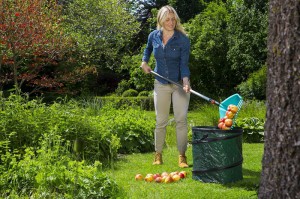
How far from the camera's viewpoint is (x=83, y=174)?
4.28m

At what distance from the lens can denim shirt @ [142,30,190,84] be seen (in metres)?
6.12

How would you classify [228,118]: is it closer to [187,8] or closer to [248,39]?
[248,39]

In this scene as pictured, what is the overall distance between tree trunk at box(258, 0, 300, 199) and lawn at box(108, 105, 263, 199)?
106 cm

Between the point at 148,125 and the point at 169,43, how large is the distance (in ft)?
7.25

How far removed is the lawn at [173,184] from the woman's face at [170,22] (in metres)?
1.56

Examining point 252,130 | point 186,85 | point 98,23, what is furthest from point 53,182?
point 98,23

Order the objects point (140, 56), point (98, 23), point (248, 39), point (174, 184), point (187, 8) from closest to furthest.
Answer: point (174, 184) → point (248, 39) → point (98, 23) → point (140, 56) → point (187, 8)

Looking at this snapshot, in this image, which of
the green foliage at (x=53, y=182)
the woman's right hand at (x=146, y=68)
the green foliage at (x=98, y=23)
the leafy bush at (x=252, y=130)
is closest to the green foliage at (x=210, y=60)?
the green foliage at (x=98, y=23)

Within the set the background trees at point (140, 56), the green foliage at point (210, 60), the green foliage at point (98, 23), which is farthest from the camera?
the green foliage at point (210, 60)

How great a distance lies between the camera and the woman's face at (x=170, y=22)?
6.03 metres

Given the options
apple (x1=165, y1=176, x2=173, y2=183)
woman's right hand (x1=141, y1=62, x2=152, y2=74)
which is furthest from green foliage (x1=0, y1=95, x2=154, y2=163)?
woman's right hand (x1=141, y1=62, x2=152, y2=74)

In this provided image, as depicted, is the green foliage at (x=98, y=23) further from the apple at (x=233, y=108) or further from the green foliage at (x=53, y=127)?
the apple at (x=233, y=108)

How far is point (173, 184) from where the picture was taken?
17.3 ft

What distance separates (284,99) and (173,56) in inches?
137
